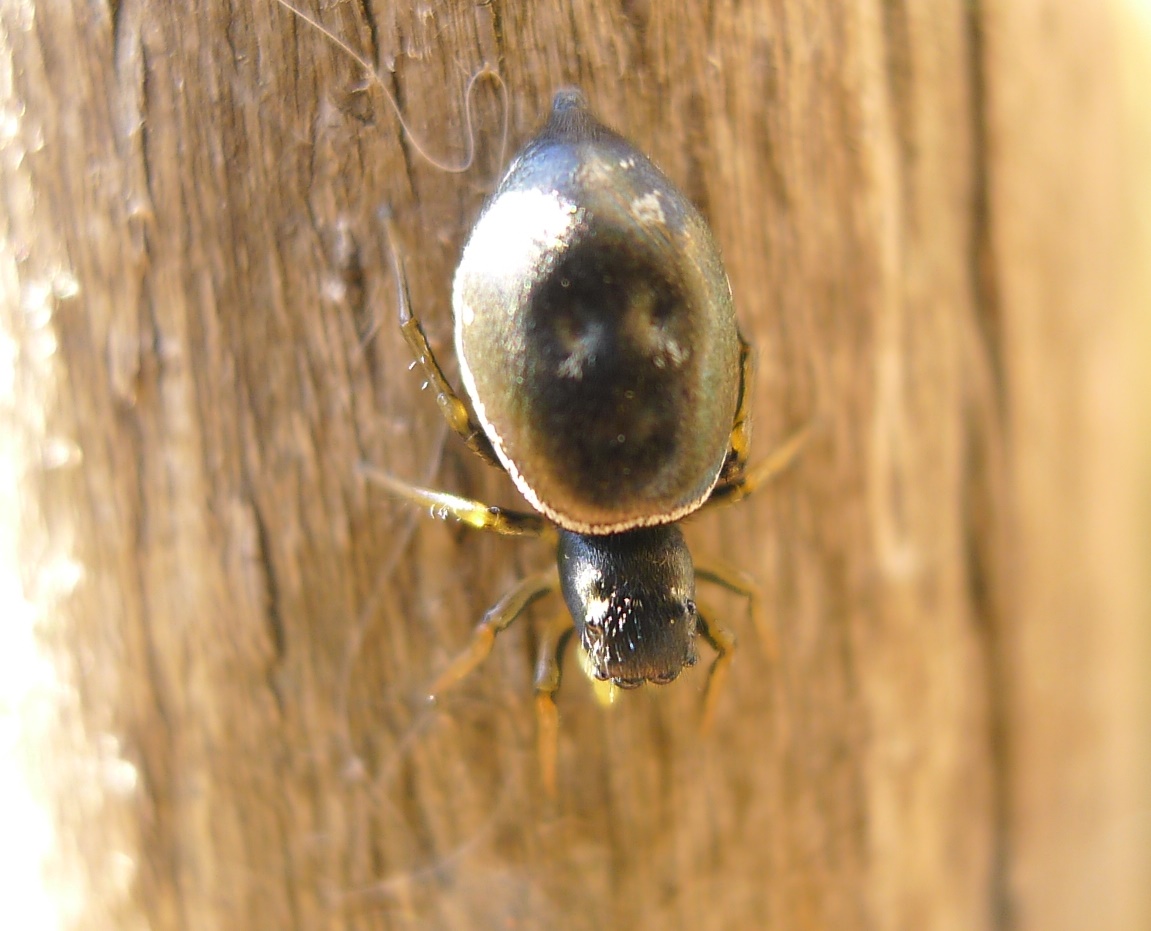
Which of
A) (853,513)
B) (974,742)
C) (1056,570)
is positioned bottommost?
(974,742)

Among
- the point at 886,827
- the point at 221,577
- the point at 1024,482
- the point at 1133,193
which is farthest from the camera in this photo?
the point at 1133,193

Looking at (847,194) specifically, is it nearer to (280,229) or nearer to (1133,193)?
(280,229)

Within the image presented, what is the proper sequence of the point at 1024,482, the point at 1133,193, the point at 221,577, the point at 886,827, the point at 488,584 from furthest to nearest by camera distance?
1. the point at 1133,193
2. the point at 1024,482
3. the point at 886,827
4. the point at 488,584
5. the point at 221,577

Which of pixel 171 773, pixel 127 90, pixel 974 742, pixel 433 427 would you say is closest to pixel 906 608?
pixel 974 742

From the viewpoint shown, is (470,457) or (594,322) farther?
(470,457)

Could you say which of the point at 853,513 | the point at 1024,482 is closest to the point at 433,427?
the point at 853,513

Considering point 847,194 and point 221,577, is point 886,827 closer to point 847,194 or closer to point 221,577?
point 847,194

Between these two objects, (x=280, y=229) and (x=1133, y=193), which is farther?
(x=1133, y=193)

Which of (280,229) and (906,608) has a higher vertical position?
(280,229)
